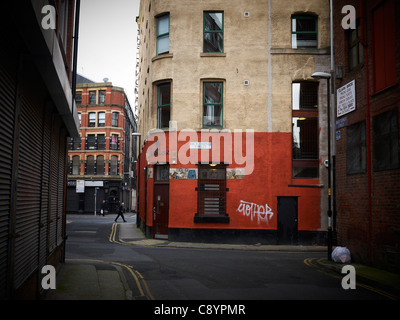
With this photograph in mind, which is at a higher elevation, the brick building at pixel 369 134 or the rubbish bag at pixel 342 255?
the brick building at pixel 369 134

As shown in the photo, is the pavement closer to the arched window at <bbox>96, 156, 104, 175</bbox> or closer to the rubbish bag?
the rubbish bag

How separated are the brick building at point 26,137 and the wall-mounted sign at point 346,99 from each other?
997 cm

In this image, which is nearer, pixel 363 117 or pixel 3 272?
pixel 3 272

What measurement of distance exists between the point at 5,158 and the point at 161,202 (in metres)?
15.4

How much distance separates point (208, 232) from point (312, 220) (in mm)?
5145

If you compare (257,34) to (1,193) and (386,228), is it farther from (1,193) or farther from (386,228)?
(1,193)

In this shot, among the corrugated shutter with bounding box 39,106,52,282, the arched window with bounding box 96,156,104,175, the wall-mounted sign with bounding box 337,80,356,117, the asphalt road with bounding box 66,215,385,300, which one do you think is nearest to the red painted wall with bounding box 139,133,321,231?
the asphalt road with bounding box 66,215,385,300

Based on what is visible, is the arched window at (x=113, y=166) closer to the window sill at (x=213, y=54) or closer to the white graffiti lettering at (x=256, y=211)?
the window sill at (x=213, y=54)

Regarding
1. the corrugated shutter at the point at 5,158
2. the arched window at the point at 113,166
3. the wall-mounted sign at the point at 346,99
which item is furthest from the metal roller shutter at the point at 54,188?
the arched window at the point at 113,166

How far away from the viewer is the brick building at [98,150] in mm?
52219

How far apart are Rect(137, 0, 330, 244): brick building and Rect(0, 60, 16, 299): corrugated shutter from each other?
14125 mm

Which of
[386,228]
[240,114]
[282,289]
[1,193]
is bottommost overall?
[282,289]

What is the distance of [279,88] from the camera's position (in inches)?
771
